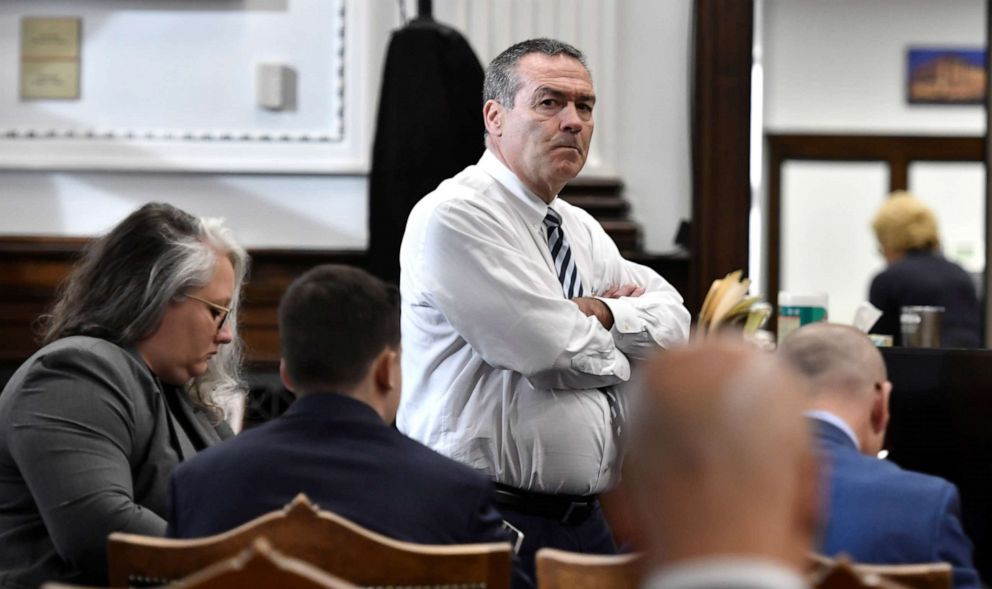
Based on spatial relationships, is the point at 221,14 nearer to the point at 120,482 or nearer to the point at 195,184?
the point at 195,184

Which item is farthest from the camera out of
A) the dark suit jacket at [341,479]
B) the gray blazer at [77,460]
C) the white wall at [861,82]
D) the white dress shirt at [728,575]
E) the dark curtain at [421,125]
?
the white wall at [861,82]

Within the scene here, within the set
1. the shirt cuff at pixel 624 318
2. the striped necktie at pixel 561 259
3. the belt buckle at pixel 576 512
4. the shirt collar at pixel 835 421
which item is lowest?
the belt buckle at pixel 576 512

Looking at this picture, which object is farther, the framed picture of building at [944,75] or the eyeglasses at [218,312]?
the framed picture of building at [944,75]

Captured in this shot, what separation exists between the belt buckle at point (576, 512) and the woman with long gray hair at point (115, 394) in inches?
27.1

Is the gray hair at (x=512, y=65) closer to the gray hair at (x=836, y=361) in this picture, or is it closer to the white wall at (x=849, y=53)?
the gray hair at (x=836, y=361)

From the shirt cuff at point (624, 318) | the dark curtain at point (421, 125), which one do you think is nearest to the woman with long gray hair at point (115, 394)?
the shirt cuff at point (624, 318)

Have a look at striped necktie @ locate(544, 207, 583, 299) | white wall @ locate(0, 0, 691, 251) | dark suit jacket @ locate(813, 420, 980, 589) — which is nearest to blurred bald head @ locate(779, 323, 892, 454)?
dark suit jacket @ locate(813, 420, 980, 589)

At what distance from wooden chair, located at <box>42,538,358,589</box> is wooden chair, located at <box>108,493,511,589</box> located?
282 millimetres

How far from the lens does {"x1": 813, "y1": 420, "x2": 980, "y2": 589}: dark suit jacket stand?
184 cm

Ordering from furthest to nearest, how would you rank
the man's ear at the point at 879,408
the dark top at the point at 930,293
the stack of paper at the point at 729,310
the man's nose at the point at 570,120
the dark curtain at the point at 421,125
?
1. the dark top at the point at 930,293
2. the dark curtain at the point at 421,125
3. the stack of paper at the point at 729,310
4. the man's nose at the point at 570,120
5. the man's ear at the point at 879,408

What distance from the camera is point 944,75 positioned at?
9844mm

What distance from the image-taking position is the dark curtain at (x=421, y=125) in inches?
159

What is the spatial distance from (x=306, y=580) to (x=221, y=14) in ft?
12.0

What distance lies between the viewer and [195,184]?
4.67 metres
